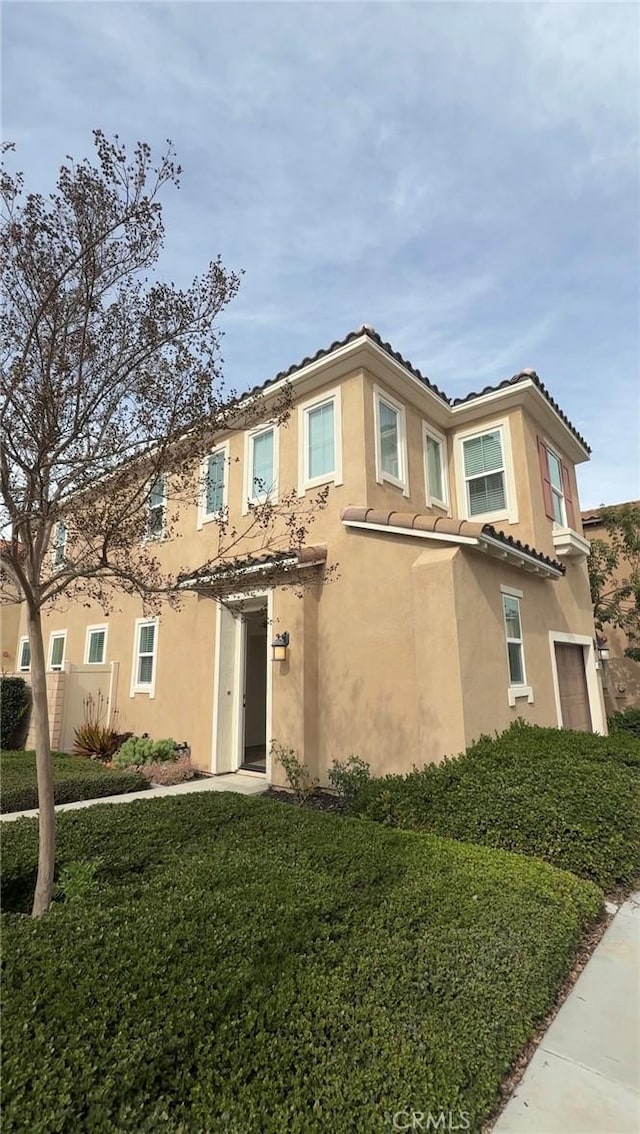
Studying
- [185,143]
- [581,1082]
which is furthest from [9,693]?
[581,1082]

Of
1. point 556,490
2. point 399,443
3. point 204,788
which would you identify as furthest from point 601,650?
point 204,788

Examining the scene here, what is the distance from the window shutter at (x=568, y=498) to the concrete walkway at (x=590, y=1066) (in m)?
10.7

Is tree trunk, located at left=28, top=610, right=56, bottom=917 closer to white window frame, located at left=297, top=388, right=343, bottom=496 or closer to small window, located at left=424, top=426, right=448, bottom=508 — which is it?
white window frame, located at left=297, top=388, right=343, bottom=496

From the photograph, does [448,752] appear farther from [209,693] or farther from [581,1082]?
[209,693]

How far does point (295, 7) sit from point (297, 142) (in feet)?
4.16

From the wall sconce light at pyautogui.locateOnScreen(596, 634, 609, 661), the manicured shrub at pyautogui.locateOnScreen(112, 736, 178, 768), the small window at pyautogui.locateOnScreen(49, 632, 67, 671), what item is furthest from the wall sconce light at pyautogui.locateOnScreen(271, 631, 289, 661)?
the small window at pyautogui.locateOnScreen(49, 632, 67, 671)

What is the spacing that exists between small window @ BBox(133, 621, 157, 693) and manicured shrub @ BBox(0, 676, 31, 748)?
10.7 ft

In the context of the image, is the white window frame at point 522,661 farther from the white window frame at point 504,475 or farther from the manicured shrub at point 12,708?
the manicured shrub at point 12,708

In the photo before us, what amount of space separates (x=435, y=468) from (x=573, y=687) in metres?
5.77

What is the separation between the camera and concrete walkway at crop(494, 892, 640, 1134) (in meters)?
2.59

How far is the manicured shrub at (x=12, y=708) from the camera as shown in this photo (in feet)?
43.7

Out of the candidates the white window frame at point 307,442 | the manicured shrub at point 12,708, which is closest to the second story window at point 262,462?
the white window frame at point 307,442

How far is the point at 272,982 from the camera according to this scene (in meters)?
3.04

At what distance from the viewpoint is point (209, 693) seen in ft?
33.5
